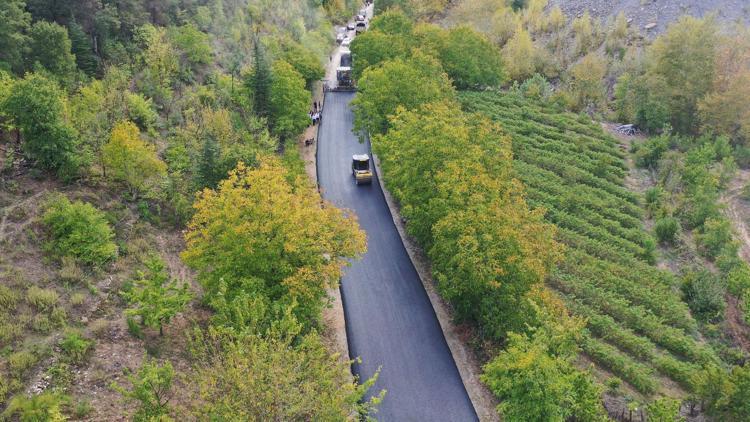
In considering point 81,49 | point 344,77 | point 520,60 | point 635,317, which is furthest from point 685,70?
point 81,49

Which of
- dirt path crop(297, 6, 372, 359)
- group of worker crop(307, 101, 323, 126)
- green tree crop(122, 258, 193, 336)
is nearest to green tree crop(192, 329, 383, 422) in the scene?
dirt path crop(297, 6, 372, 359)

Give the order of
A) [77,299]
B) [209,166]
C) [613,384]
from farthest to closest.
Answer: [209,166] → [613,384] → [77,299]

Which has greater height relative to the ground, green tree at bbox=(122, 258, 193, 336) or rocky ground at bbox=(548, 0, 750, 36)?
rocky ground at bbox=(548, 0, 750, 36)

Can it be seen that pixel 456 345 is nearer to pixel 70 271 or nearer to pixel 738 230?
pixel 70 271

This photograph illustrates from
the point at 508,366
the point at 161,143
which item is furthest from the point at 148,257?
the point at 508,366

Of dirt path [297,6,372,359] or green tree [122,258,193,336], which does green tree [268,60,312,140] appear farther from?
green tree [122,258,193,336]

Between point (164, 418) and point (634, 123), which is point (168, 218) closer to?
point (164, 418)
